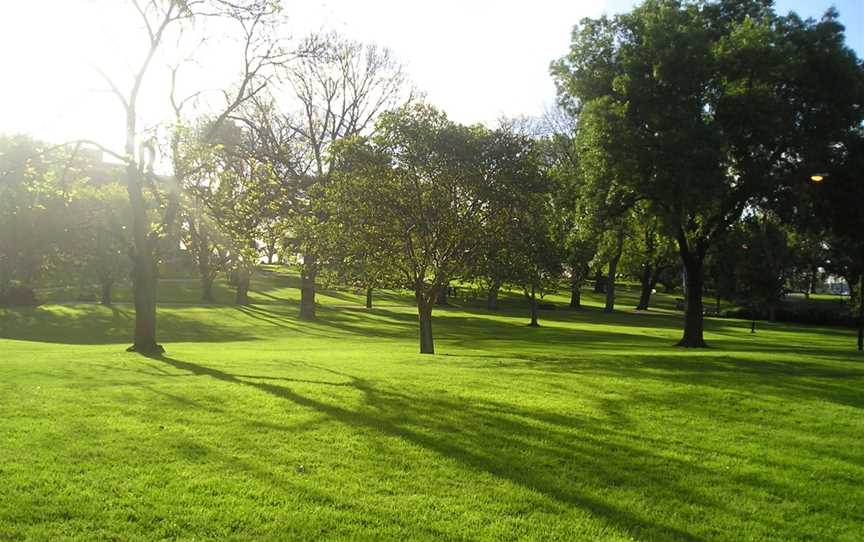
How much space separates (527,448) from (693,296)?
24.1 metres

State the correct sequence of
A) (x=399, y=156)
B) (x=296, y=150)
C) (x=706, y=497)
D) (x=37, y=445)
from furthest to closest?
1. (x=296, y=150)
2. (x=399, y=156)
3. (x=37, y=445)
4. (x=706, y=497)

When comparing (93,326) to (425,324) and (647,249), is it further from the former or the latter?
(647,249)

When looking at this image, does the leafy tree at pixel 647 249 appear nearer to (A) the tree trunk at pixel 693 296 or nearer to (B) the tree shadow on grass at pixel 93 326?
(A) the tree trunk at pixel 693 296

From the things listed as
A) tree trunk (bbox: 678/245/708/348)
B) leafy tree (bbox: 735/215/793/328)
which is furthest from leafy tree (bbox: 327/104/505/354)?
leafy tree (bbox: 735/215/793/328)

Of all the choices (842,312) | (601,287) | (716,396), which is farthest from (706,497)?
(601,287)

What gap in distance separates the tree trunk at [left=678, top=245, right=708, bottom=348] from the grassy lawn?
46.0 ft

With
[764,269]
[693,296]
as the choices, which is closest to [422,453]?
[693,296]

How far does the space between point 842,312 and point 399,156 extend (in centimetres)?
5322

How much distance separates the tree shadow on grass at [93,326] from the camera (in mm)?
31688

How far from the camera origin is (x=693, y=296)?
1172 inches

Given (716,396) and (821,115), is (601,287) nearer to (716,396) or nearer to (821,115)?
(821,115)

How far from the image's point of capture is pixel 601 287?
86000 mm

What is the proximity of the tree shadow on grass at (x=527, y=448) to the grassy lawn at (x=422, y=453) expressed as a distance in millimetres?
32

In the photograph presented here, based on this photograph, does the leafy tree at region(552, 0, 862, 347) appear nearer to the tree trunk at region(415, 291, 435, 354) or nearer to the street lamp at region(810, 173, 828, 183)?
the street lamp at region(810, 173, 828, 183)
